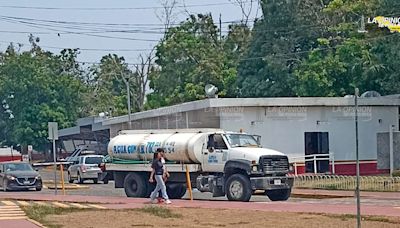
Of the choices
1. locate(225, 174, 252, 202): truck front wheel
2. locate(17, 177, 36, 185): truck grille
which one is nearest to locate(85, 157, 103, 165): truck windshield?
locate(17, 177, 36, 185): truck grille

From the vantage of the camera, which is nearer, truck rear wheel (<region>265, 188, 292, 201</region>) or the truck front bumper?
the truck front bumper

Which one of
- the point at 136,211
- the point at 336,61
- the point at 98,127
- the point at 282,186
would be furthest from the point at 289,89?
the point at 136,211

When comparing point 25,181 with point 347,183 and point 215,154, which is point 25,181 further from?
point 347,183

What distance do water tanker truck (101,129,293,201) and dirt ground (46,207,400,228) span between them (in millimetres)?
5498

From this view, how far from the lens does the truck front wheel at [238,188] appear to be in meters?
28.0

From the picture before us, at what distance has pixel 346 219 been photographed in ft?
64.5

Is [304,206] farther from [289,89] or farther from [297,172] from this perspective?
[289,89]

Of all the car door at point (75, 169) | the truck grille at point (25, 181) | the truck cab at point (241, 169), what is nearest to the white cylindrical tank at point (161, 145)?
the truck cab at point (241, 169)

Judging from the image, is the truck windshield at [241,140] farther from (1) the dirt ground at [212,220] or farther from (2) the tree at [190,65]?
(2) the tree at [190,65]

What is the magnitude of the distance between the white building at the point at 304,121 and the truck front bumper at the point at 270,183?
10699 millimetres

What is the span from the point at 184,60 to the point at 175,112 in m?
29.7

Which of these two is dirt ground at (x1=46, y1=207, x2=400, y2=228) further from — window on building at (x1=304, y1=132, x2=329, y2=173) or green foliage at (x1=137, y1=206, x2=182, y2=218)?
window on building at (x1=304, y1=132, x2=329, y2=173)

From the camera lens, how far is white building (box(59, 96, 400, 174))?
39.7 meters

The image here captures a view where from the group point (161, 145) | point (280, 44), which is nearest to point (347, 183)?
point (161, 145)
